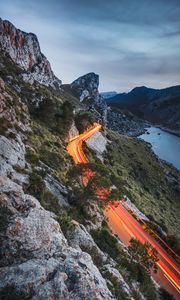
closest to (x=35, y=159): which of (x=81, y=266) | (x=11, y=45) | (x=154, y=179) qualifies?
(x=81, y=266)

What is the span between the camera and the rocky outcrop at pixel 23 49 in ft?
411

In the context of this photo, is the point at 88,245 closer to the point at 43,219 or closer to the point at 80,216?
the point at 43,219

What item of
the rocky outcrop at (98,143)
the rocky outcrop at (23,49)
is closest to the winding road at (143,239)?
the rocky outcrop at (98,143)

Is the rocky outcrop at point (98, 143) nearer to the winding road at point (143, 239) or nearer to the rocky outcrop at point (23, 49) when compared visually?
the winding road at point (143, 239)

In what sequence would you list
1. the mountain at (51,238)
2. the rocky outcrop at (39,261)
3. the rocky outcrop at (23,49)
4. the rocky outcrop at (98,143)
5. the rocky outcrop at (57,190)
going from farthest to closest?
the rocky outcrop at (23,49), the rocky outcrop at (98,143), the rocky outcrop at (57,190), the mountain at (51,238), the rocky outcrop at (39,261)

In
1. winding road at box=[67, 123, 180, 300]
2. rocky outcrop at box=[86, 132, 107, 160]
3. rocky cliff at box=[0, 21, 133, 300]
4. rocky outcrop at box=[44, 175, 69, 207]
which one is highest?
rocky cliff at box=[0, 21, 133, 300]

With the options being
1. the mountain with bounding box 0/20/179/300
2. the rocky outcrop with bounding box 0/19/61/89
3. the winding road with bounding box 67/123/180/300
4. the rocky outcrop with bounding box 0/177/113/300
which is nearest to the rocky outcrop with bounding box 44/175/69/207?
the mountain with bounding box 0/20/179/300

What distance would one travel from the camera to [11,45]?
129 metres

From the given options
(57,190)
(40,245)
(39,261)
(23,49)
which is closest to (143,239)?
(57,190)

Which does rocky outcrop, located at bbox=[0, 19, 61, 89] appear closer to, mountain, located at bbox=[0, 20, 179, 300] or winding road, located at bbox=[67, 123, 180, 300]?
mountain, located at bbox=[0, 20, 179, 300]

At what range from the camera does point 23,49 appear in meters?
139

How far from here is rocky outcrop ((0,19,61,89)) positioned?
12535cm

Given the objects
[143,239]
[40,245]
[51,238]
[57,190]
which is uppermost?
[51,238]

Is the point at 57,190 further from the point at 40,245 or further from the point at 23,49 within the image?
the point at 23,49
